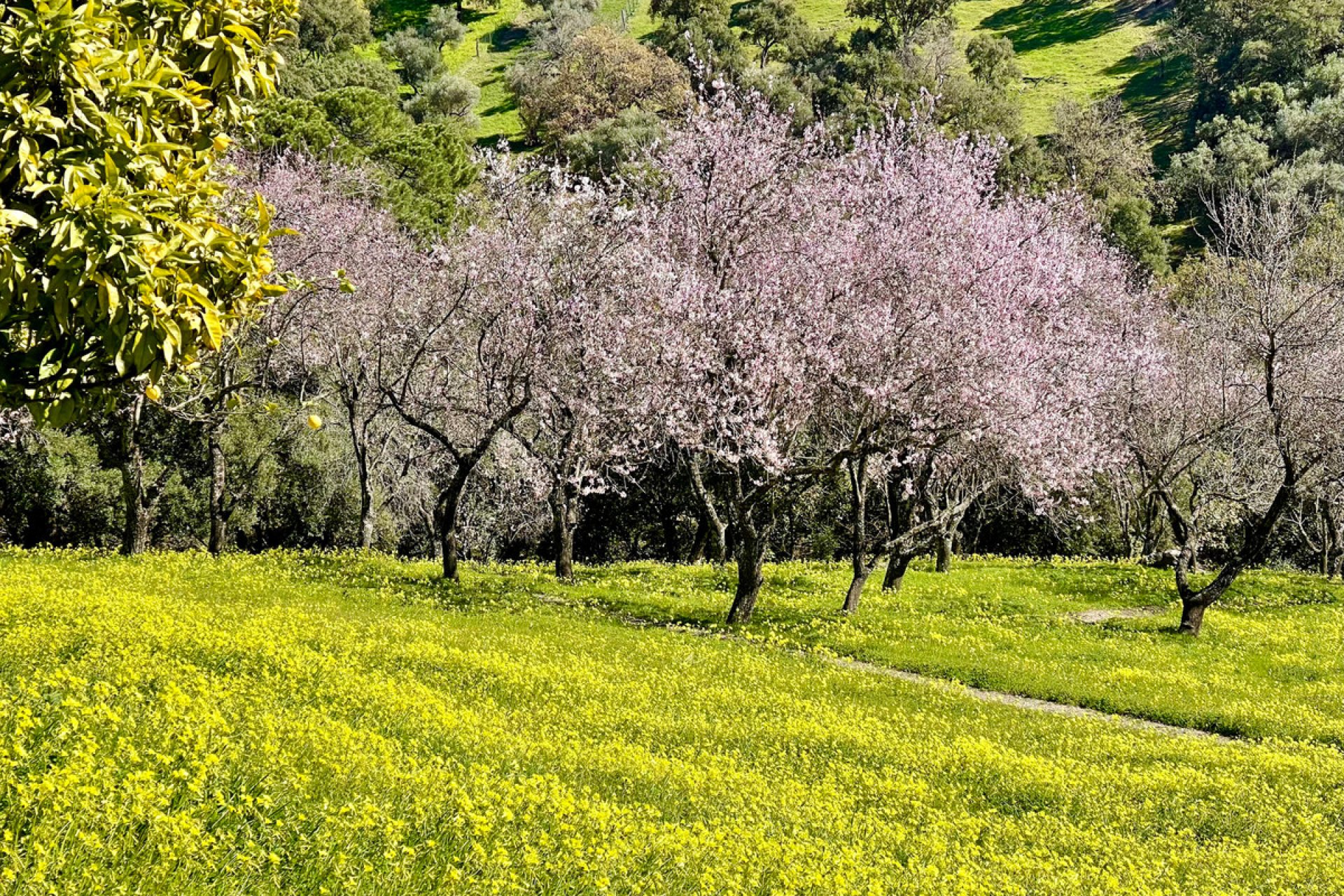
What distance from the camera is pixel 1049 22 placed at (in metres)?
133

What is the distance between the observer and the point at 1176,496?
1821 inches

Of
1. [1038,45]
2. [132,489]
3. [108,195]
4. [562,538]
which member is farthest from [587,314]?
[1038,45]

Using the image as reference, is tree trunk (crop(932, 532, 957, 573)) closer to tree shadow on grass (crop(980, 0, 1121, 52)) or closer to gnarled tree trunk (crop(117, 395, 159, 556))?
gnarled tree trunk (crop(117, 395, 159, 556))

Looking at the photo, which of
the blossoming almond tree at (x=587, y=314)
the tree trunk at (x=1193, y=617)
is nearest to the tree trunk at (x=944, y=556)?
the tree trunk at (x=1193, y=617)

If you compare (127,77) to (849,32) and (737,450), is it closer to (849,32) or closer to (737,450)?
(737,450)

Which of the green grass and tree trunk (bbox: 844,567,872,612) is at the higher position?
tree trunk (bbox: 844,567,872,612)

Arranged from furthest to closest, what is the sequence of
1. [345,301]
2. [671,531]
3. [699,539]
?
[671,531] < [699,539] < [345,301]

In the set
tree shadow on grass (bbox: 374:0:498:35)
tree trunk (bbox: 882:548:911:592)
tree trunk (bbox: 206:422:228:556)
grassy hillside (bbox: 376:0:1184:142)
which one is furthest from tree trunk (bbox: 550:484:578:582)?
tree shadow on grass (bbox: 374:0:498:35)

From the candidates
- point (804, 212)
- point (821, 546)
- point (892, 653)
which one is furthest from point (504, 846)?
point (821, 546)

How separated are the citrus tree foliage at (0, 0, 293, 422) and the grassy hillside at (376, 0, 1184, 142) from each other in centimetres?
9652

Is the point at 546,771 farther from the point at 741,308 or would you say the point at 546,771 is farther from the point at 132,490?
the point at 132,490

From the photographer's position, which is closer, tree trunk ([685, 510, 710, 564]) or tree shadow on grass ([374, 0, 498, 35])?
tree trunk ([685, 510, 710, 564])

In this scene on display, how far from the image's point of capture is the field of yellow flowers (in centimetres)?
626

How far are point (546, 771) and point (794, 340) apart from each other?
56.0 ft
